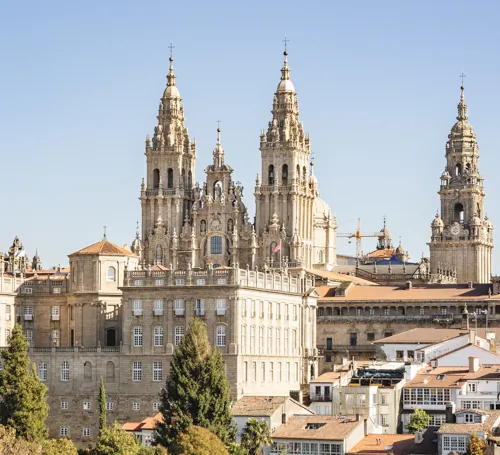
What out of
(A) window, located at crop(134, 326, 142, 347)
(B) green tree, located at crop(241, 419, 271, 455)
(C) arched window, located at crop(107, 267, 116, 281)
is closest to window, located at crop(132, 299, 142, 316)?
(A) window, located at crop(134, 326, 142, 347)

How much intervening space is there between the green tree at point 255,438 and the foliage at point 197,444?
4.71 m

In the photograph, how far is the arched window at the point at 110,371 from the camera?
142 meters

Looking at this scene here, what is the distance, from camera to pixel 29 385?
414 ft

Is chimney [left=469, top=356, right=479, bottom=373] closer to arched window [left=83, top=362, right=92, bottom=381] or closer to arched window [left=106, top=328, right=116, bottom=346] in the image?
arched window [left=83, top=362, right=92, bottom=381]

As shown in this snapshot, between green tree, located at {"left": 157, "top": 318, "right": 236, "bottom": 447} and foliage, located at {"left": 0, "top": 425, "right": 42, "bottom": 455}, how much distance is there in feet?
35.1

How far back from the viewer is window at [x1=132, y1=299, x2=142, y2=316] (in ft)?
465

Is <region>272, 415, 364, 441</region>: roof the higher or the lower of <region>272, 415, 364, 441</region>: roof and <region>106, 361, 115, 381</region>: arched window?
the lower

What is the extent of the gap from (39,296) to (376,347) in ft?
94.0

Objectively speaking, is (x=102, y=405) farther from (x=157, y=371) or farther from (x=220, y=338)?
(x=220, y=338)

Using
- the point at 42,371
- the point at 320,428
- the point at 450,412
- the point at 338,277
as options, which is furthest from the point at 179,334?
the point at 338,277

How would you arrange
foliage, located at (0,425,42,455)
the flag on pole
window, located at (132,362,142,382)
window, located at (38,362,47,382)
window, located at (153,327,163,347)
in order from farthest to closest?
the flag on pole < window, located at (38,362,47,382) < window, located at (132,362,142,382) < window, located at (153,327,163,347) < foliage, located at (0,425,42,455)

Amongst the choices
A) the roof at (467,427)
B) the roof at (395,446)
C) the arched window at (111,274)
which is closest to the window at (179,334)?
the arched window at (111,274)

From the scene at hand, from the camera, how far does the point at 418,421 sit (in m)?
124

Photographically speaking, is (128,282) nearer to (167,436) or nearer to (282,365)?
(282,365)
